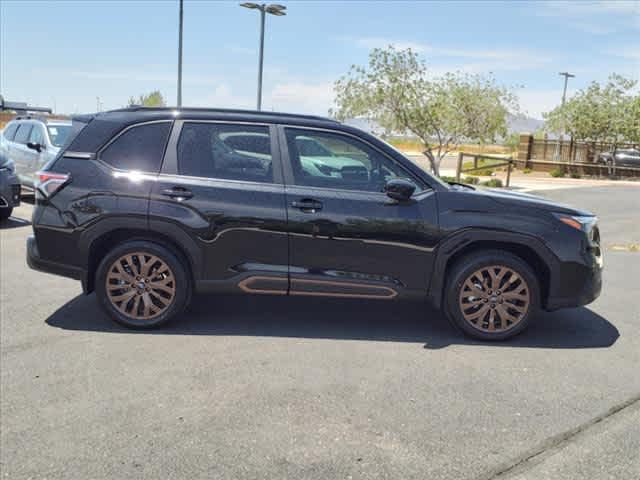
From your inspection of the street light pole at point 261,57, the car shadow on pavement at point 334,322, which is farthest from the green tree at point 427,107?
the car shadow on pavement at point 334,322

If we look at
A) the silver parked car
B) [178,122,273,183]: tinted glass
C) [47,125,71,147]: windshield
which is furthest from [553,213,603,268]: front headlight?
[47,125,71,147]: windshield

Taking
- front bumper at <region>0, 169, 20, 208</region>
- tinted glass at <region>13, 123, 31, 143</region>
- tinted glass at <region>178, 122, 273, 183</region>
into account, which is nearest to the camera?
tinted glass at <region>178, 122, 273, 183</region>

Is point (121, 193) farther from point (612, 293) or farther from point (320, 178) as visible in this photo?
point (612, 293)

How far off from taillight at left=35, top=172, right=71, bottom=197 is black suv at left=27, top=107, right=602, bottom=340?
0.01 m

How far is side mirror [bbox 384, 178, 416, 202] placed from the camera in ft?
16.6

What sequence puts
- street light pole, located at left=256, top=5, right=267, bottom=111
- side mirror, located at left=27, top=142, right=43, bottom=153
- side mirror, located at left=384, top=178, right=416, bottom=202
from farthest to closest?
street light pole, located at left=256, top=5, right=267, bottom=111 < side mirror, located at left=27, top=142, right=43, bottom=153 < side mirror, located at left=384, top=178, right=416, bottom=202

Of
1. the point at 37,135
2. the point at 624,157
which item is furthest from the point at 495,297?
the point at 624,157

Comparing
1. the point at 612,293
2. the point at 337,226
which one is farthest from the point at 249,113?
the point at 612,293

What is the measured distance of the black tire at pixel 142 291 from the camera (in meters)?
5.25

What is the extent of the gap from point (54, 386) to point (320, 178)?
8.24ft

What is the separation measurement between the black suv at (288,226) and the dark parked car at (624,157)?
3060cm

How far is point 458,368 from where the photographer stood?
15.4 feet

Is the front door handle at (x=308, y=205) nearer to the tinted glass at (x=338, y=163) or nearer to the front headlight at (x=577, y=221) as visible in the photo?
the tinted glass at (x=338, y=163)

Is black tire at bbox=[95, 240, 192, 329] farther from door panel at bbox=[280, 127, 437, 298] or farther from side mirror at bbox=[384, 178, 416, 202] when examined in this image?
side mirror at bbox=[384, 178, 416, 202]
